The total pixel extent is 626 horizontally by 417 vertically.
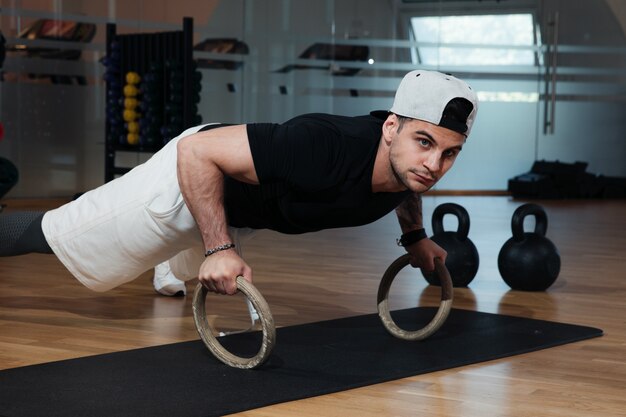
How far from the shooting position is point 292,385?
6.59ft

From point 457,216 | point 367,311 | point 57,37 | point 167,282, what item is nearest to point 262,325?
point 367,311

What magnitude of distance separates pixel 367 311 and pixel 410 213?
2.03 feet

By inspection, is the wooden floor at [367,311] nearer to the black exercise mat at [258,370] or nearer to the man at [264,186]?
the black exercise mat at [258,370]

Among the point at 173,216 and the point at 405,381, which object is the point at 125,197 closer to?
the point at 173,216

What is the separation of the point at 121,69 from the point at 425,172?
154 inches

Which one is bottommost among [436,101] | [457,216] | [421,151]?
[457,216]

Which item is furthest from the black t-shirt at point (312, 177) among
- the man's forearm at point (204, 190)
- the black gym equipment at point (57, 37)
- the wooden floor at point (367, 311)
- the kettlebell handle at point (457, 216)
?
the black gym equipment at point (57, 37)

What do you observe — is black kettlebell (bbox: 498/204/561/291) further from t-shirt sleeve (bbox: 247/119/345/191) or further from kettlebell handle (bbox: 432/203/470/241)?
t-shirt sleeve (bbox: 247/119/345/191)

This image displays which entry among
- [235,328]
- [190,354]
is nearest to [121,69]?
[235,328]

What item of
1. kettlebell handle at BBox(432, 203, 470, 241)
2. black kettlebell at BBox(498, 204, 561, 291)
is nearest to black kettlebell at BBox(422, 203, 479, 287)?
kettlebell handle at BBox(432, 203, 470, 241)

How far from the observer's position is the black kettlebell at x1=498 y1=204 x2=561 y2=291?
3393 millimetres

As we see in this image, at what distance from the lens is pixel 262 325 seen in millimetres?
1988

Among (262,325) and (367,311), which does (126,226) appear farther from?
(367,311)

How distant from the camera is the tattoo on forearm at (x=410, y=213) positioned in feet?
8.13
